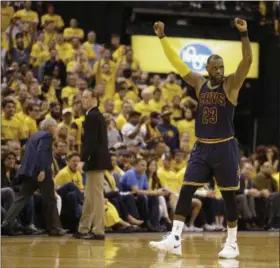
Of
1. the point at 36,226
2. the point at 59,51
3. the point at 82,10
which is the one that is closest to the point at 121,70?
the point at 59,51

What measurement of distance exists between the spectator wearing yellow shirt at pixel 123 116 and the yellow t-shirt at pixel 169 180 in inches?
82.9

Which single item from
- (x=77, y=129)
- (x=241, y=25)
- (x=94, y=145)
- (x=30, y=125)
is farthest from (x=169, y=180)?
(x=241, y=25)

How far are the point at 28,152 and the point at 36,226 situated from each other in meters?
1.31

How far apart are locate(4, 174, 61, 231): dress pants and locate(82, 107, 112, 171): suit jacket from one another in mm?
1181

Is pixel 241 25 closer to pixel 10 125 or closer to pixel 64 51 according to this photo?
pixel 10 125

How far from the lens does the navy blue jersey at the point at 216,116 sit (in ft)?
29.6

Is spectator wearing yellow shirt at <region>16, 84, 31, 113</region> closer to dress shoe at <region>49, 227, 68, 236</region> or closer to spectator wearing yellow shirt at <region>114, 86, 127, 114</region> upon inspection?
spectator wearing yellow shirt at <region>114, 86, 127, 114</region>

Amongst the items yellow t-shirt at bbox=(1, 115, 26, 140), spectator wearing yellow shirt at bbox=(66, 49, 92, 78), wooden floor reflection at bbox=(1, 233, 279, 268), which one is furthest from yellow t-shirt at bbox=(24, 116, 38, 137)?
spectator wearing yellow shirt at bbox=(66, 49, 92, 78)

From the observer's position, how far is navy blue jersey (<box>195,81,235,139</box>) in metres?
9.02

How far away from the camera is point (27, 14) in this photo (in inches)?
764

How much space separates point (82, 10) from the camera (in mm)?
22281

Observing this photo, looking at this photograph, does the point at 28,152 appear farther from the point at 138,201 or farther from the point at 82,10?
the point at 82,10

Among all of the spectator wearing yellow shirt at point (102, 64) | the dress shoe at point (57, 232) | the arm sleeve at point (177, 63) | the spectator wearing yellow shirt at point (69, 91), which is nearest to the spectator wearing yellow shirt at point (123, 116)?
the spectator wearing yellow shirt at point (69, 91)

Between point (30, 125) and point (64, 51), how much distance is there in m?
5.30
